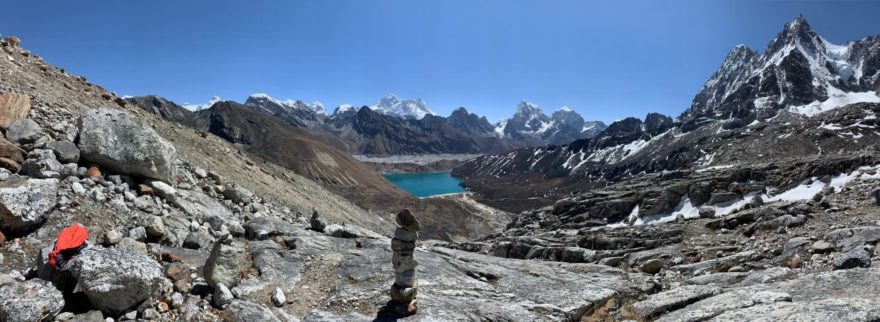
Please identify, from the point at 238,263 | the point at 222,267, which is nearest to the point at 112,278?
the point at 222,267

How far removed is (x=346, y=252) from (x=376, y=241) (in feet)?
8.47

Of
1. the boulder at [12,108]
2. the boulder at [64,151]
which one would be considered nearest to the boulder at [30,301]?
the boulder at [64,151]

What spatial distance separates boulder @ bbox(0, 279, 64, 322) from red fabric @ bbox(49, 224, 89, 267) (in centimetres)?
64

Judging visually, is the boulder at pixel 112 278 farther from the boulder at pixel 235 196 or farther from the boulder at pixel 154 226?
the boulder at pixel 235 196

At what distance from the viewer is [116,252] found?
10.2 meters

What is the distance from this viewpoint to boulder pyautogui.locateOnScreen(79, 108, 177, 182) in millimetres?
15258

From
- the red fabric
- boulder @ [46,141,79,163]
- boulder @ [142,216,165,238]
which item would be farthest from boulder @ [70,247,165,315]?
boulder @ [46,141,79,163]

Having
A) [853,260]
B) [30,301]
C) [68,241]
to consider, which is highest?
[853,260]

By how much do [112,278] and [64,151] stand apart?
7.59 meters

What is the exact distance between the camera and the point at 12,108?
51.0 ft

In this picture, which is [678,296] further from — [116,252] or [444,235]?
[444,235]

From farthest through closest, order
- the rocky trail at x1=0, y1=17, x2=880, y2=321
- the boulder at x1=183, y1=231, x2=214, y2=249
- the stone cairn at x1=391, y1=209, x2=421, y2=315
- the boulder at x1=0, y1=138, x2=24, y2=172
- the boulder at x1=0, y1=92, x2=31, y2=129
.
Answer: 1. the boulder at x1=0, y1=92, x2=31, y2=129
2. the boulder at x1=183, y1=231, x2=214, y2=249
3. the boulder at x1=0, y1=138, x2=24, y2=172
4. the stone cairn at x1=391, y1=209, x2=421, y2=315
5. the rocky trail at x1=0, y1=17, x2=880, y2=321

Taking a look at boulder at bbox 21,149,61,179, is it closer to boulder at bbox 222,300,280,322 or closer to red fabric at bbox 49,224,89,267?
red fabric at bbox 49,224,89,267

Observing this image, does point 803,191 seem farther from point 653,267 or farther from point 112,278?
point 112,278
